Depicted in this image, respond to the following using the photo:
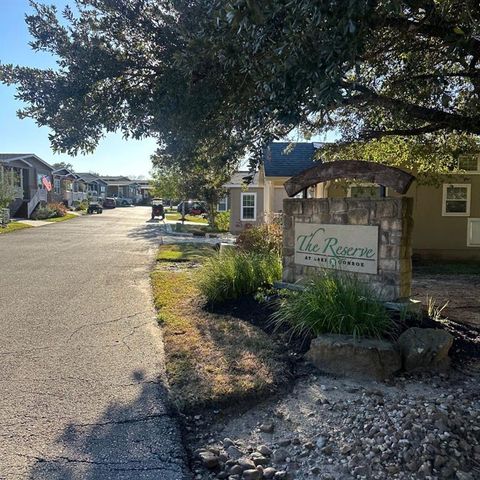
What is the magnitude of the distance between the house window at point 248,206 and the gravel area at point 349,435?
2183cm

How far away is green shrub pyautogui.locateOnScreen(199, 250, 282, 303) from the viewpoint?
7703 millimetres

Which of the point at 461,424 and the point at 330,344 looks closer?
the point at 461,424

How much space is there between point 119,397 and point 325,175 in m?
4.54

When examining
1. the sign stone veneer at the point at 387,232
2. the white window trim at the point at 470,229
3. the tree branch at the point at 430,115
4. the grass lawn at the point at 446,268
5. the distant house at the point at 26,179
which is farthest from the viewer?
the distant house at the point at 26,179

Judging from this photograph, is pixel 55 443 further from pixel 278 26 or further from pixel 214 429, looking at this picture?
pixel 278 26

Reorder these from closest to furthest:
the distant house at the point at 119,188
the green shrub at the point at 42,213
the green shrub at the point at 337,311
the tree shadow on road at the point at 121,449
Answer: the tree shadow on road at the point at 121,449 → the green shrub at the point at 337,311 → the green shrub at the point at 42,213 → the distant house at the point at 119,188

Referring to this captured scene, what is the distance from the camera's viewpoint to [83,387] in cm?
448

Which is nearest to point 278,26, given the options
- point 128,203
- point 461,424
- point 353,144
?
point 461,424

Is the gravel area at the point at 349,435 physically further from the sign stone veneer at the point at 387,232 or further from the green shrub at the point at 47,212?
the green shrub at the point at 47,212

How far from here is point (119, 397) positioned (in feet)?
14.0

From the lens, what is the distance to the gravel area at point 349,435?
3154 mm

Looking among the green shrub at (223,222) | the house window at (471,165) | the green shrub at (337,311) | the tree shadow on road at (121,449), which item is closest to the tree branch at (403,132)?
the green shrub at (337,311)

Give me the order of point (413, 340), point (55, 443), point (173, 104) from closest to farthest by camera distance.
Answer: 1. point (55, 443)
2. point (413, 340)
3. point (173, 104)

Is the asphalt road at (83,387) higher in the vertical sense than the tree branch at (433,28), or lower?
lower
